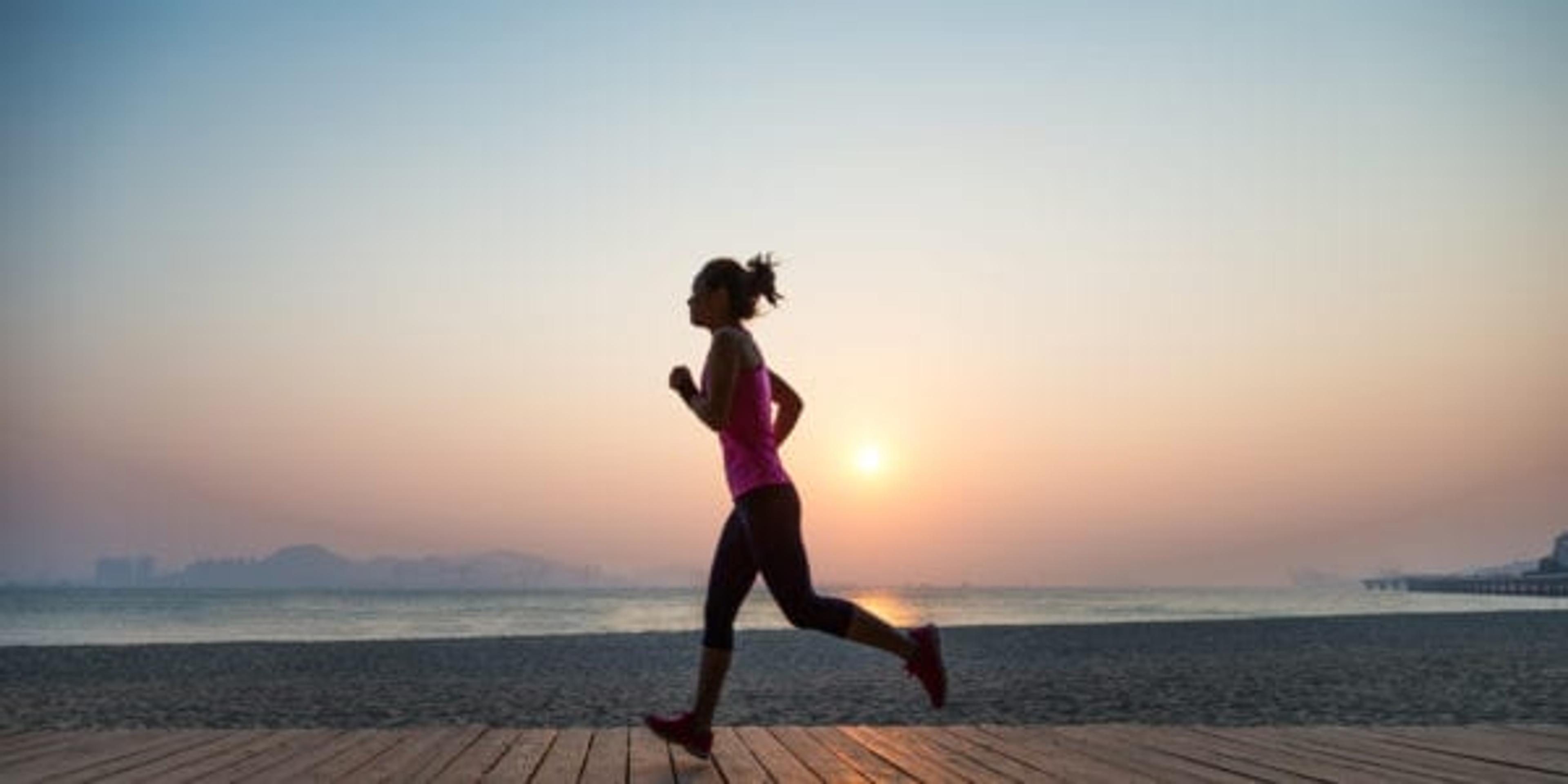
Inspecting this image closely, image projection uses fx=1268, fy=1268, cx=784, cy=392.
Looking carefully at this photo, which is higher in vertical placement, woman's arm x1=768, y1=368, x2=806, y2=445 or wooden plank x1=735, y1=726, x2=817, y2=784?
woman's arm x1=768, y1=368, x2=806, y2=445

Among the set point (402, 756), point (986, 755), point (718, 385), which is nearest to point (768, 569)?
point (718, 385)

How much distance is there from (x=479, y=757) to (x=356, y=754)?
0.70m

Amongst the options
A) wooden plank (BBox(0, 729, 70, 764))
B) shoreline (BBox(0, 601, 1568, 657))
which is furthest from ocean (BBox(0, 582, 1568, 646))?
wooden plank (BBox(0, 729, 70, 764))

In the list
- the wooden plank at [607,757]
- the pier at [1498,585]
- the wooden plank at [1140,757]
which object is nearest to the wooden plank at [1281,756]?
the wooden plank at [1140,757]

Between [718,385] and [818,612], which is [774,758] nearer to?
[818,612]

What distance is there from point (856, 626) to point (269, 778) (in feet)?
8.61

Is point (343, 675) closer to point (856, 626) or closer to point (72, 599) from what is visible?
point (856, 626)

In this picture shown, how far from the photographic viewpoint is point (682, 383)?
225 inches

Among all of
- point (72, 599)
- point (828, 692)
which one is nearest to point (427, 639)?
point (828, 692)

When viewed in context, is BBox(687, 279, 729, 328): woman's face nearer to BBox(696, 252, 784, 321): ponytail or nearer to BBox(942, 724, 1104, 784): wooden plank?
BBox(696, 252, 784, 321): ponytail

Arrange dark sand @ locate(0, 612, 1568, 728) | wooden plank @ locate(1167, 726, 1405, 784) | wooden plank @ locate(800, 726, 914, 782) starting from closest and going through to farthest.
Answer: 1. wooden plank @ locate(1167, 726, 1405, 784)
2. wooden plank @ locate(800, 726, 914, 782)
3. dark sand @ locate(0, 612, 1568, 728)

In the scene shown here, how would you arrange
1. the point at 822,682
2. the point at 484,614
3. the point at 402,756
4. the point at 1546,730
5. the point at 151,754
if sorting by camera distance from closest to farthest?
the point at 402,756, the point at 151,754, the point at 1546,730, the point at 822,682, the point at 484,614

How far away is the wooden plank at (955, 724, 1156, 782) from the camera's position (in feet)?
17.1

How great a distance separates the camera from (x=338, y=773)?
18.0ft
